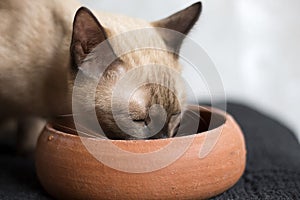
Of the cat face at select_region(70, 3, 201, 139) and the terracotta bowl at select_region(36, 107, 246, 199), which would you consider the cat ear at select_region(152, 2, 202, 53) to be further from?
the terracotta bowl at select_region(36, 107, 246, 199)

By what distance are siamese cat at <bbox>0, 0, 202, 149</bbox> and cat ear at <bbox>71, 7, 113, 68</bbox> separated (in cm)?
2

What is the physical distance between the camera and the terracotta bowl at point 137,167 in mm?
875

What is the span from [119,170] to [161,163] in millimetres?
74

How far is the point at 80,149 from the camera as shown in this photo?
35.4 inches

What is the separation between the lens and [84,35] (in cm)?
94

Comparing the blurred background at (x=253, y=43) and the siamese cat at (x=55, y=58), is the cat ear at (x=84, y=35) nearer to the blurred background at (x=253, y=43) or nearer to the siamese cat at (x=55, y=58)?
the siamese cat at (x=55, y=58)

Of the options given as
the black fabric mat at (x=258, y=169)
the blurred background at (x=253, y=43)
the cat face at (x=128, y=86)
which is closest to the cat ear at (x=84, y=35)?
the cat face at (x=128, y=86)

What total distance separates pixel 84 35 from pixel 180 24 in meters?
0.27

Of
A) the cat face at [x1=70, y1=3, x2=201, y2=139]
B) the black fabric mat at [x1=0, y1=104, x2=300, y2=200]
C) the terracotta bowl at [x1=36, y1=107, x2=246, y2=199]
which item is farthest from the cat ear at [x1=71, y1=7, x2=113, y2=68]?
the black fabric mat at [x1=0, y1=104, x2=300, y2=200]

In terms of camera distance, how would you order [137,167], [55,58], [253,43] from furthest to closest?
[253,43]
[55,58]
[137,167]

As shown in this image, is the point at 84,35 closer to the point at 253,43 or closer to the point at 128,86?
the point at 128,86

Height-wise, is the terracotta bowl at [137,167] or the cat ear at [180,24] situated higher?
the cat ear at [180,24]

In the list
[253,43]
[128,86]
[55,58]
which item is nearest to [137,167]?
[128,86]

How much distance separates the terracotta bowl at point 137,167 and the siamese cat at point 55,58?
94 mm
